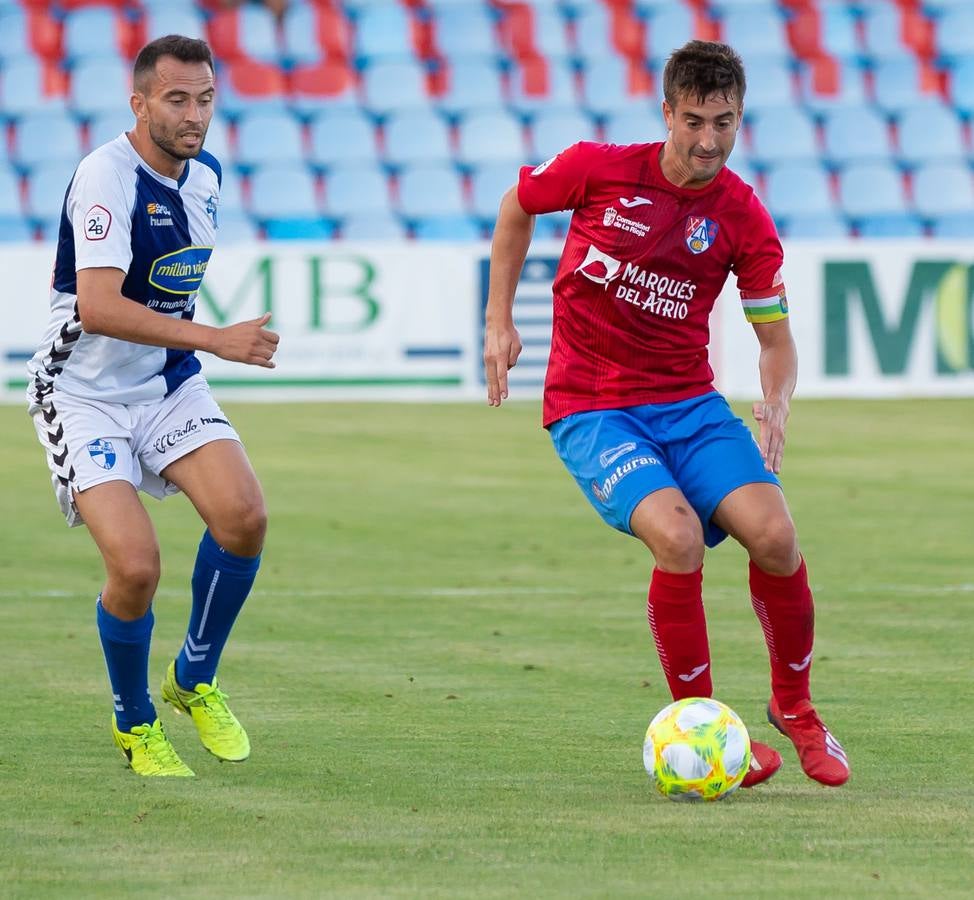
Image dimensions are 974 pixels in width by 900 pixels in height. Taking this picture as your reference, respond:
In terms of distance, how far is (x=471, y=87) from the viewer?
817 inches

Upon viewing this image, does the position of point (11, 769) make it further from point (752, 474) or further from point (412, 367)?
point (412, 367)

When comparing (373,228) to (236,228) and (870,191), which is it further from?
(870,191)

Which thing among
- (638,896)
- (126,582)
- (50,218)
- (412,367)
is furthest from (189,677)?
(50,218)

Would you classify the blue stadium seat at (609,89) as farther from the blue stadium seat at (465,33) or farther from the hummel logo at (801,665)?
the hummel logo at (801,665)

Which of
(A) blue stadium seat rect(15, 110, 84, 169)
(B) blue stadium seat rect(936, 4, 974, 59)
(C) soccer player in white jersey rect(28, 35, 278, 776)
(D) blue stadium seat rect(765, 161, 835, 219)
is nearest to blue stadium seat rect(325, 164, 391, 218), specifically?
(A) blue stadium seat rect(15, 110, 84, 169)

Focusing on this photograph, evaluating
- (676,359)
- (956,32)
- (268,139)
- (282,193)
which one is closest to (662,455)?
(676,359)

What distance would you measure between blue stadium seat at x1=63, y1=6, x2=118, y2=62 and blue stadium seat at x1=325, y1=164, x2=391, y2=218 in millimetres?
2859

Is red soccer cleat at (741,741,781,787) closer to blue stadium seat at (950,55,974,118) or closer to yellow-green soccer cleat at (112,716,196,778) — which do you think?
yellow-green soccer cleat at (112,716,196,778)

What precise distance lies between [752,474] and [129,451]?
175 centimetres

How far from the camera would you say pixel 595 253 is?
17.4ft

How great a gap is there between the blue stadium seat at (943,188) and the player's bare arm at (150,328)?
1617 centimetres

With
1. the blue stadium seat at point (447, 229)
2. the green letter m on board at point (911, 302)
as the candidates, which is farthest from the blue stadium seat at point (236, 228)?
the green letter m on board at point (911, 302)

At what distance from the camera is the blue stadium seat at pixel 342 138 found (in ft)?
65.3

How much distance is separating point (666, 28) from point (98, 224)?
17.1m
